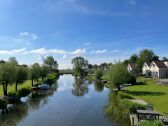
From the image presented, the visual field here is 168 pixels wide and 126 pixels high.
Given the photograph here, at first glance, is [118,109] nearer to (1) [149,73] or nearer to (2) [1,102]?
(2) [1,102]

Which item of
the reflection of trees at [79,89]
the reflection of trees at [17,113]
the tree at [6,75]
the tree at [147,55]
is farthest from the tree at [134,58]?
the tree at [6,75]

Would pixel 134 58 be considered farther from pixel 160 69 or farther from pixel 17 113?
pixel 17 113

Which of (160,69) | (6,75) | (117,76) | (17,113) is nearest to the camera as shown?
(17,113)

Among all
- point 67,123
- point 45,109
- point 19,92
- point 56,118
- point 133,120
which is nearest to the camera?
point 133,120

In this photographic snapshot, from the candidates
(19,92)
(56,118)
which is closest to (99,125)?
(56,118)

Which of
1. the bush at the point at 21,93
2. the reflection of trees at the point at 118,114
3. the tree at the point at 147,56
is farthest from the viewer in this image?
Result: the tree at the point at 147,56

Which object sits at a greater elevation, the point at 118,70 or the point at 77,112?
the point at 118,70

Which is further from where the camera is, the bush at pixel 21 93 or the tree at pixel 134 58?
the tree at pixel 134 58

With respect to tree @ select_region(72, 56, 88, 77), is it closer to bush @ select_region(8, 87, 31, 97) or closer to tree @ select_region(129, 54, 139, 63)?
tree @ select_region(129, 54, 139, 63)

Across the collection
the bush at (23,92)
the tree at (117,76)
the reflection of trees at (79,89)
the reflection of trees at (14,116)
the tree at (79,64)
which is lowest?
the reflection of trees at (14,116)

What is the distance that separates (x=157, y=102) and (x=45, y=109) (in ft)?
56.2

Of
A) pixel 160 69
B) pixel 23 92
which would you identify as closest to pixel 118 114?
pixel 23 92

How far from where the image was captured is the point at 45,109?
41.8 m

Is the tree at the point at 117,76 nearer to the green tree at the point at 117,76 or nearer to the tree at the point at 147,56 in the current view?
the green tree at the point at 117,76
